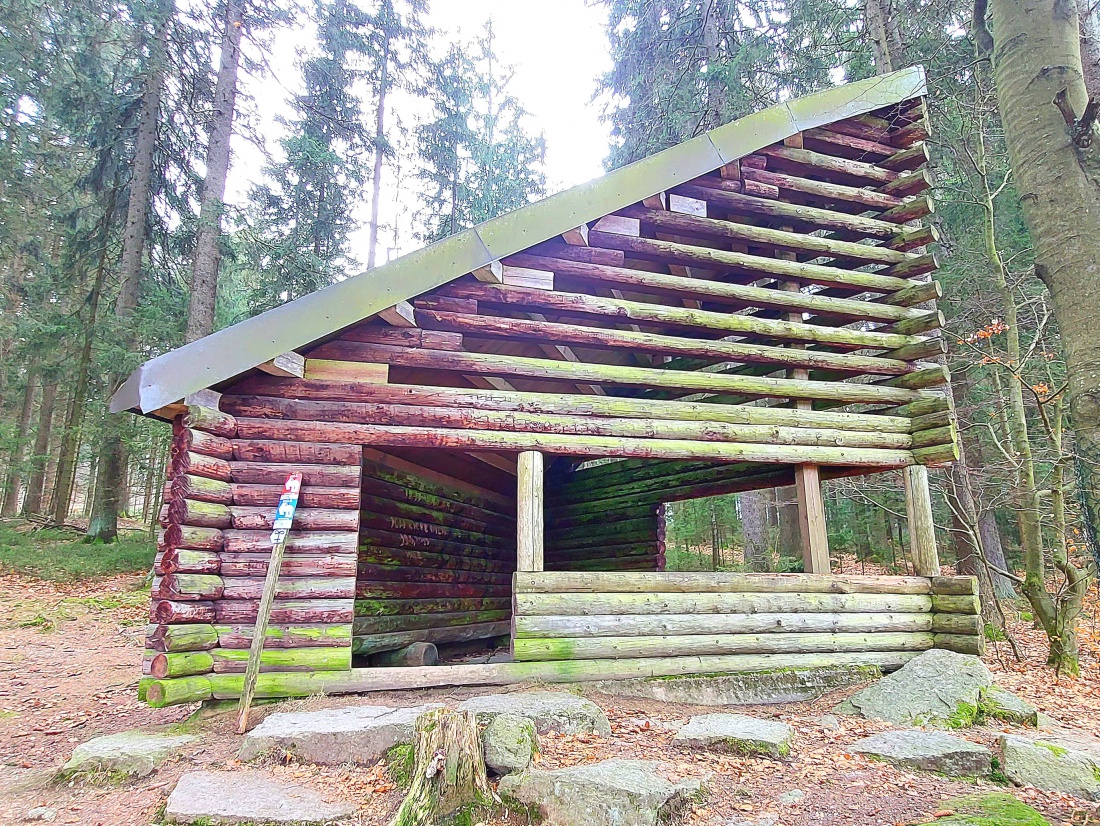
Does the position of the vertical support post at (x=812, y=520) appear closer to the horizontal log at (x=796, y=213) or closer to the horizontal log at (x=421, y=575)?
the horizontal log at (x=796, y=213)

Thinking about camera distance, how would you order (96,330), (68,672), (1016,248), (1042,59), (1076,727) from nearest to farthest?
(1042,59)
(1076,727)
(68,672)
(1016,248)
(96,330)

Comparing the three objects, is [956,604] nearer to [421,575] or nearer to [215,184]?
[421,575]

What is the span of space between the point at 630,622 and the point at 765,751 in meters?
1.69

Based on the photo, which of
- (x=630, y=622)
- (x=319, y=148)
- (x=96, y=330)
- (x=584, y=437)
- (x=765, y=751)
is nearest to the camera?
(x=765, y=751)

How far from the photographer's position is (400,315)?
5723 millimetres

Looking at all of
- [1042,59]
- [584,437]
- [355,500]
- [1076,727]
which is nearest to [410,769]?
[355,500]

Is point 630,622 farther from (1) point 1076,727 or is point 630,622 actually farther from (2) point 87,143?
(2) point 87,143

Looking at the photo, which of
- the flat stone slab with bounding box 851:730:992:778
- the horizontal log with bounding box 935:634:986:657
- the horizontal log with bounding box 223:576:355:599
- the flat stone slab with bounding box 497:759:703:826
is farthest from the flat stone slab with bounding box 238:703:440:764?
the horizontal log with bounding box 935:634:986:657

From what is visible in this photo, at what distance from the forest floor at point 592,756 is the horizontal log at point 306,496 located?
5.17 ft

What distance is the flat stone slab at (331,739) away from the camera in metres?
3.93

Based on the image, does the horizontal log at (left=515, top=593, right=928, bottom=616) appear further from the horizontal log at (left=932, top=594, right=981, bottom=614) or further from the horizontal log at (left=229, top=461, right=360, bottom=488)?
the horizontal log at (left=229, top=461, right=360, bottom=488)

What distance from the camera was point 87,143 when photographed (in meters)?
13.9

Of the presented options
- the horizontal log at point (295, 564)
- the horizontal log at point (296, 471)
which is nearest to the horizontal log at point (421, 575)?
the horizontal log at point (295, 564)

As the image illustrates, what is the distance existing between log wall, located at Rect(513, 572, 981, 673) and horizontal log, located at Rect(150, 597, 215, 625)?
2.58 meters
